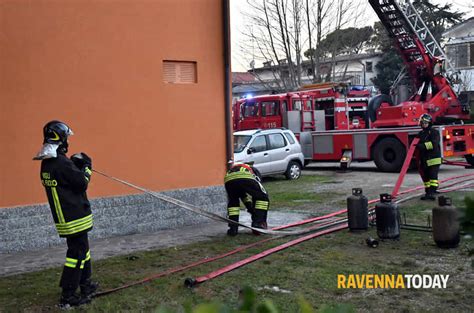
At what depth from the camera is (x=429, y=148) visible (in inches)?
432

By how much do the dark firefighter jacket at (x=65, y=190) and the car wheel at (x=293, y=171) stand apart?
11697 mm

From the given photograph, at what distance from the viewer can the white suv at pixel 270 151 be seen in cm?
1558

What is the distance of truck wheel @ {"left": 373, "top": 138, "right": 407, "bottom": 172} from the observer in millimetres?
17297

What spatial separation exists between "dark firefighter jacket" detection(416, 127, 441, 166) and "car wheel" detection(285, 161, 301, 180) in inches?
235

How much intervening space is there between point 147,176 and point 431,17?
38555 mm

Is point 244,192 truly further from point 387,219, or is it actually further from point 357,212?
point 387,219

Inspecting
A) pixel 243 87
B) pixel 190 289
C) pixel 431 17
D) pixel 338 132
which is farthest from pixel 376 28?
pixel 190 289

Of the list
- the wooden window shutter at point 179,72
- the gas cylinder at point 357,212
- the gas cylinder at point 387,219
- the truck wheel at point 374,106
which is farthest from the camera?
the truck wheel at point 374,106

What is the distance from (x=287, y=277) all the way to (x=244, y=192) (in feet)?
8.32

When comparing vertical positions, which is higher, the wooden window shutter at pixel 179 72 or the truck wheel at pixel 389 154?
the wooden window shutter at pixel 179 72

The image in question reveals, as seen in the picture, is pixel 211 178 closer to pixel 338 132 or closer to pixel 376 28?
pixel 338 132

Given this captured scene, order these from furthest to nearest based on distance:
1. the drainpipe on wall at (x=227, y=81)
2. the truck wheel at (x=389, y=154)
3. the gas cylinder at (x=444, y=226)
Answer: the truck wheel at (x=389, y=154) < the drainpipe on wall at (x=227, y=81) < the gas cylinder at (x=444, y=226)

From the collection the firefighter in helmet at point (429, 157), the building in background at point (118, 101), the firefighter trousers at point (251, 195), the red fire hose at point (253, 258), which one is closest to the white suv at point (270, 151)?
the firefighter in helmet at point (429, 157)

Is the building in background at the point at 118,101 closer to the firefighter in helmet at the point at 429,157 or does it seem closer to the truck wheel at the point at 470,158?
the firefighter in helmet at the point at 429,157
